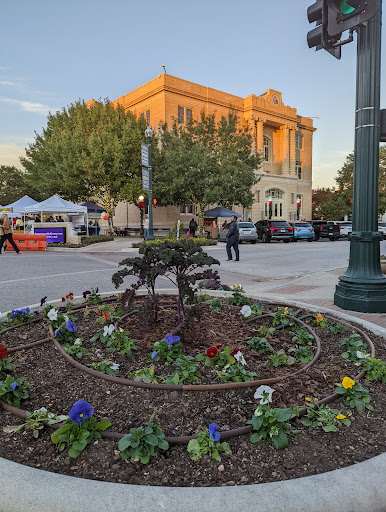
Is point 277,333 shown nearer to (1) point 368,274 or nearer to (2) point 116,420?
(2) point 116,420

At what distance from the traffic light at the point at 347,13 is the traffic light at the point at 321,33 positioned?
0.05 meters

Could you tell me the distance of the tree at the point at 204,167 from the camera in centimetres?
2930

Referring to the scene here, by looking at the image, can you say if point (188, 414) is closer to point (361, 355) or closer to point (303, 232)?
point (361, 355)

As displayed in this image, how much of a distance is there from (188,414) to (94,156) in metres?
27.3

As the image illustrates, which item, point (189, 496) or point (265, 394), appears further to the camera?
point (265, 394)

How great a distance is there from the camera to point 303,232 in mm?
28609

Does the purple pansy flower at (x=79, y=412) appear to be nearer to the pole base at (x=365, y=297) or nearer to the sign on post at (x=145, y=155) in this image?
the pole base at (x=365, y=297)

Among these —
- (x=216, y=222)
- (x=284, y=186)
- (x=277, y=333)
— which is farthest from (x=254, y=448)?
(x=284, y=186)

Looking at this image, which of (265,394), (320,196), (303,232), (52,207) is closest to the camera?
(265,394)

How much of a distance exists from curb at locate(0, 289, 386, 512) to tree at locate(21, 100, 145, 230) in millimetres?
27579

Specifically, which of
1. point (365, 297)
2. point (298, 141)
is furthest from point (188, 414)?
point (298, 141)

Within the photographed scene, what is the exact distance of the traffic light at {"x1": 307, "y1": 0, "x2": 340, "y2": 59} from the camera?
14.2ft

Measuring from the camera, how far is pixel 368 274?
4984 millimetres

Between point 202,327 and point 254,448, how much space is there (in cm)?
151
